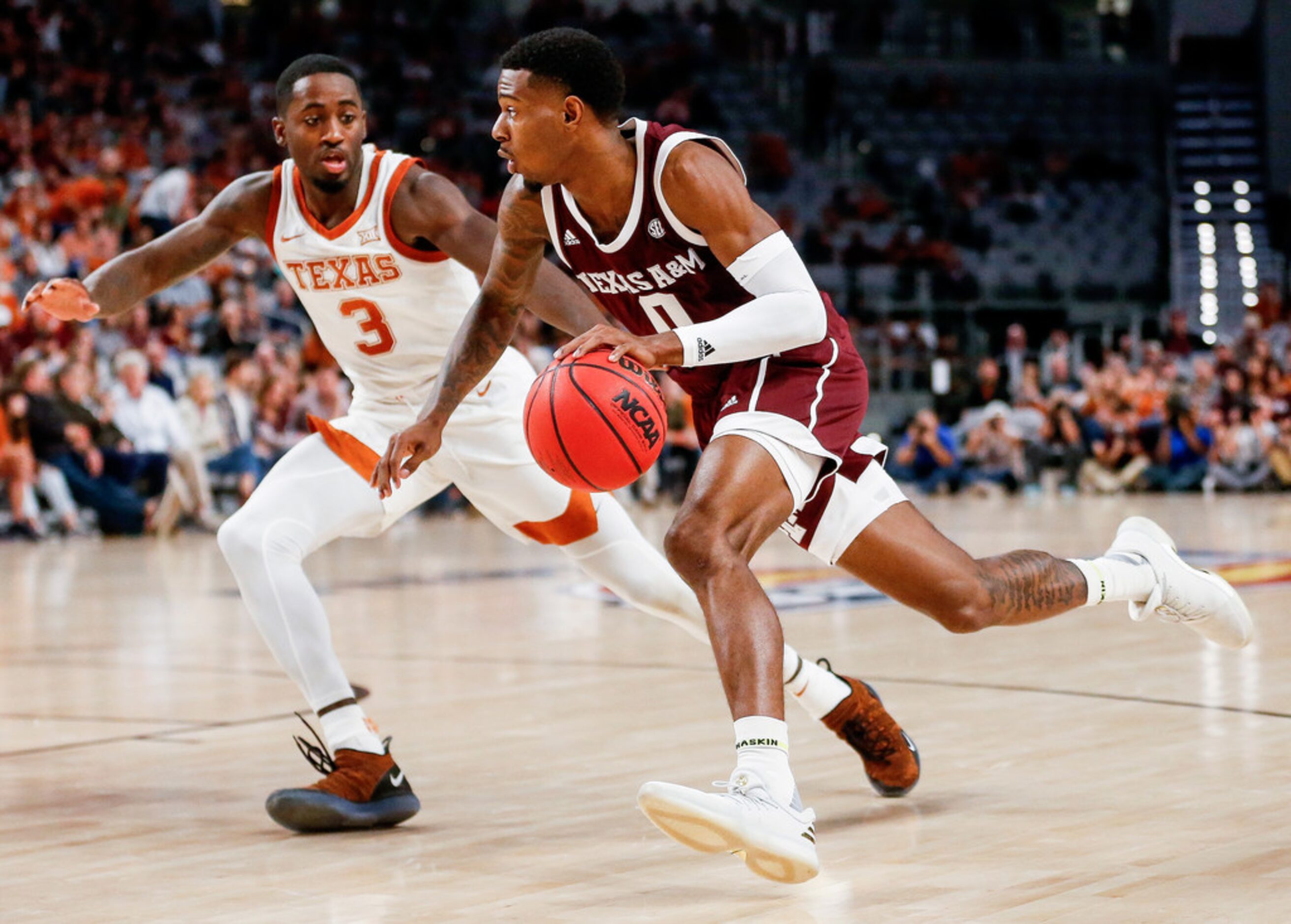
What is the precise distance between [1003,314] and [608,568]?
16.3 meters

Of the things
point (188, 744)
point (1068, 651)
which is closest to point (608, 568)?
point (188, 744)

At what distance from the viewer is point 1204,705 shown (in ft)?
16.8

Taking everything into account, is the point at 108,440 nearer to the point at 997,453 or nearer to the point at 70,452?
the point at 70,452

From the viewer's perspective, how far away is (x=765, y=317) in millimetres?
3467

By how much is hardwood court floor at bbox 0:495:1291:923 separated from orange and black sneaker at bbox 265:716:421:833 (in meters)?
0.04

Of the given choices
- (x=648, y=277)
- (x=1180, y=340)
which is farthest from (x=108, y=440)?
(x=1180, y=340)

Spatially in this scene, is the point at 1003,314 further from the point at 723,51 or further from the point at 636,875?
the point at 636,875

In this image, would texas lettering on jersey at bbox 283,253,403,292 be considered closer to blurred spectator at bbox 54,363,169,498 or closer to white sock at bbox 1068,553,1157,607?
white sock at bbox 1068,553,1157,607

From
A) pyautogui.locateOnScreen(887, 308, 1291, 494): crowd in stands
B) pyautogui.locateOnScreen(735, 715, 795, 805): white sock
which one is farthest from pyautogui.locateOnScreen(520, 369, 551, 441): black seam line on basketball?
pyautogui.locateOnScreen(887, 308, 1291, 494): crowd in stands

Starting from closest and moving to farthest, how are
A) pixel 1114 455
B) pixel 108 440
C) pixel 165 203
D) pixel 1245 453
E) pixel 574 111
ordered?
pixel 574 111
pixel 108 440
pixel 165 203
pixel 1245 453
pixel 1114 455

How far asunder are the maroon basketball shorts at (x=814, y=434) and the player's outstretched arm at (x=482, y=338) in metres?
0.50

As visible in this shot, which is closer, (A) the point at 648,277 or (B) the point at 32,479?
(A) the point at 648,277

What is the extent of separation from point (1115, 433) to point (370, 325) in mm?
13994

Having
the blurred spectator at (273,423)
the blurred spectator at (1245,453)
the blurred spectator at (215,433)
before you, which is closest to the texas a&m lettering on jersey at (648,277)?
the blurred spectator at (215,433)
